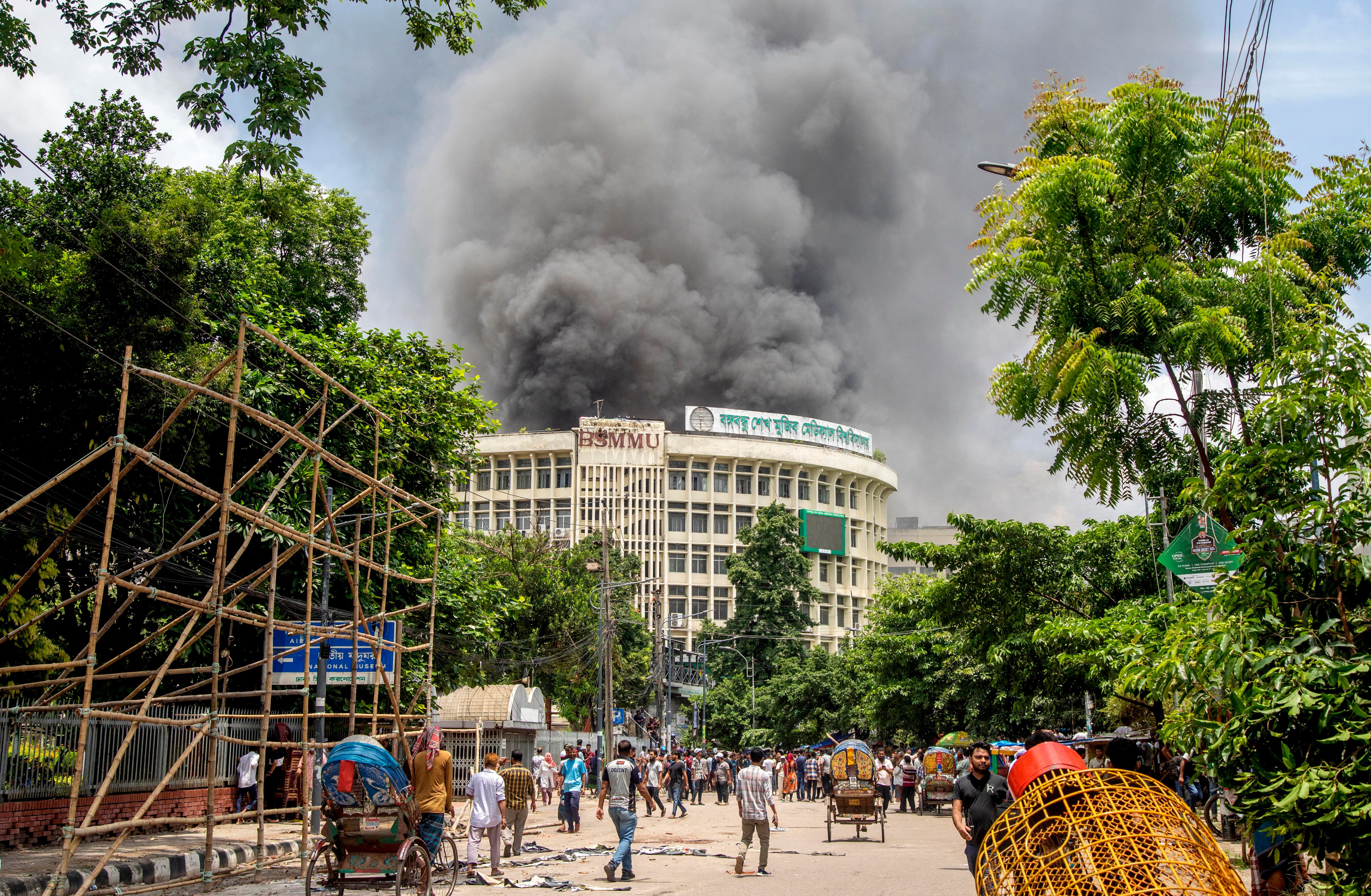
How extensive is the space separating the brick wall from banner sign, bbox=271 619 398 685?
2.29 m

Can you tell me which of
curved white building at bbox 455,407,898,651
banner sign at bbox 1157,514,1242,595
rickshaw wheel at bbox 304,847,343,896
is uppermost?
curved white building at bbox 455,407,898,651

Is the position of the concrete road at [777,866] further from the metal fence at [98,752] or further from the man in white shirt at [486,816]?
the metal fence at [98,752]

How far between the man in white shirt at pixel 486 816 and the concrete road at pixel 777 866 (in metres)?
0.40

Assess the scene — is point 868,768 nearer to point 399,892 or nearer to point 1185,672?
point 399,892

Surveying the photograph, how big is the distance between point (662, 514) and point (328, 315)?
58686mm

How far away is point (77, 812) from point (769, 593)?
52.1m

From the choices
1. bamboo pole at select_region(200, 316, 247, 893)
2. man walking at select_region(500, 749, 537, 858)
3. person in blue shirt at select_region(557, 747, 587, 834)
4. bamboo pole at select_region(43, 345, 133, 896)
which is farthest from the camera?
person in blue shirt at select_region(557, 747, 587, 834)

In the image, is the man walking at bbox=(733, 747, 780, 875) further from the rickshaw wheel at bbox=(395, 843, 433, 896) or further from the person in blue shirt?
the person in blue shirt

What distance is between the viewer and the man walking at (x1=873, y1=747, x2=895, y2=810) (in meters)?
22.0

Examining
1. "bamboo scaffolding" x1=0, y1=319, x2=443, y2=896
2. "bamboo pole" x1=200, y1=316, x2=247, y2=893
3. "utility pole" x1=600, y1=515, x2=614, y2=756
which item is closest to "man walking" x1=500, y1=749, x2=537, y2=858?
"bamboo scaffolding" x1=0, y1=319, x2=443, y2=896

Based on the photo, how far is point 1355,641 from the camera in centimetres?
564

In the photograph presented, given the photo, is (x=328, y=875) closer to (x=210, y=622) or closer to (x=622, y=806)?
(x=210, y=622)

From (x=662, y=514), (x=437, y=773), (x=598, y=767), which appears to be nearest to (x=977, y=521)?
(x=437, y=773)

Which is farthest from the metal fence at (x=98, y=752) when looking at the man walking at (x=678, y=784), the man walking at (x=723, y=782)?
the man walking at (x=723, y=782)
